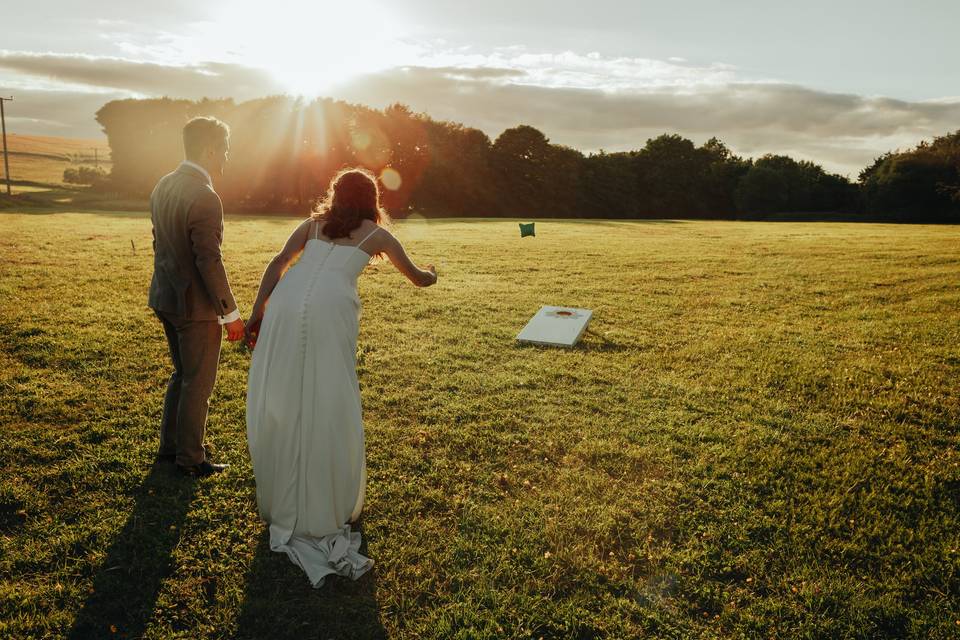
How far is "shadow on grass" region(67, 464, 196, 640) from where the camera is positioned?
370 centimetres

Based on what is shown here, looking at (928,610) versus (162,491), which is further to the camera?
(162,491)

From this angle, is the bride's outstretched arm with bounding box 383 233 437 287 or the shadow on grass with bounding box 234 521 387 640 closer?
the shadow on grass with bounding box 234 521 387 640

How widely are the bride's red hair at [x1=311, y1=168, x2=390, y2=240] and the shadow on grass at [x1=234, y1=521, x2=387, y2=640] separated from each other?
8.13 feet

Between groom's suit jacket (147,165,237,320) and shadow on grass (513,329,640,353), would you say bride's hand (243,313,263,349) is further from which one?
shadow on grass (513,329,640,353)

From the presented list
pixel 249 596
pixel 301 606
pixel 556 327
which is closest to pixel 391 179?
pixel 556 327

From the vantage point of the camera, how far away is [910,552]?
4.64 m

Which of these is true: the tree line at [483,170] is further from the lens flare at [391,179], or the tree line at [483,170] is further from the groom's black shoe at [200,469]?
the groom's black shoe at [200,469]

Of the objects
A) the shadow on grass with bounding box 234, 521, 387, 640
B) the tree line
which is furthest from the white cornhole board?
the tree line

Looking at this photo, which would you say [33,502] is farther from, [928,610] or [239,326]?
[928,610]

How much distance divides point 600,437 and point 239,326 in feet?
13.0

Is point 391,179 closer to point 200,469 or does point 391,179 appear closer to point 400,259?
point 200,469

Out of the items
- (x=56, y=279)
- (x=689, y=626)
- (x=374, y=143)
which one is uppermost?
(x=374, y=143)

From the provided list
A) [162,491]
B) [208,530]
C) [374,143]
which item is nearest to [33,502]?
[162,491]

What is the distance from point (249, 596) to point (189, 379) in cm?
208
